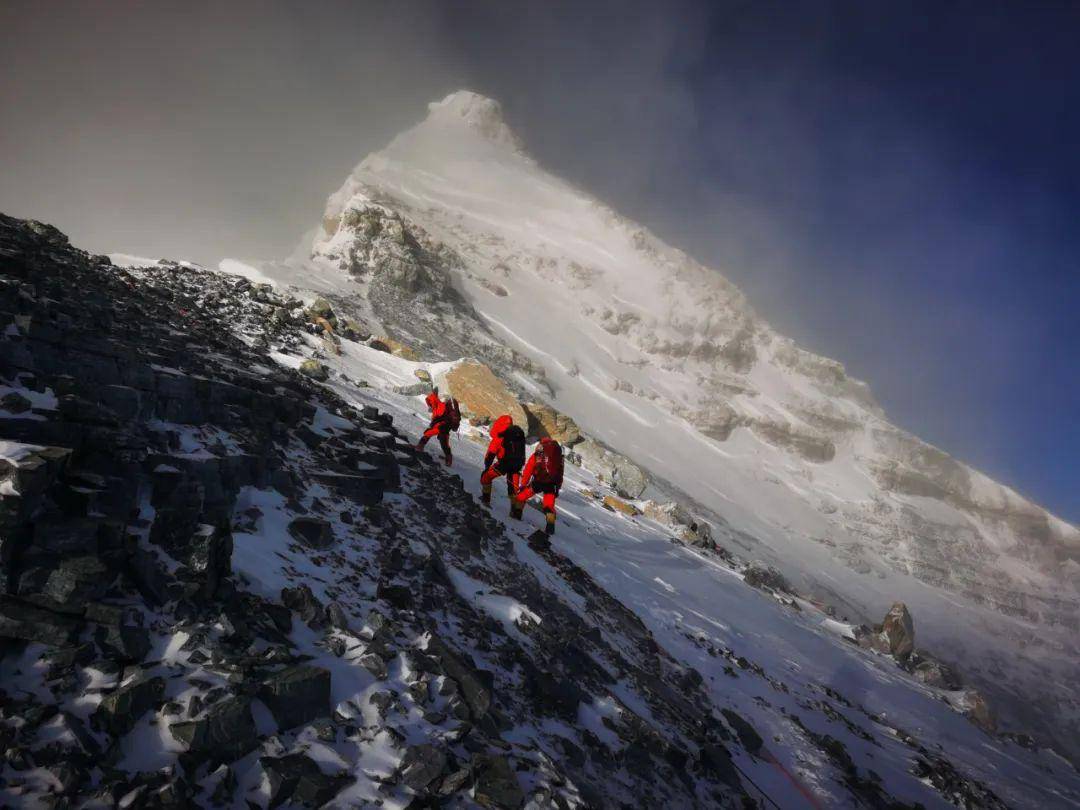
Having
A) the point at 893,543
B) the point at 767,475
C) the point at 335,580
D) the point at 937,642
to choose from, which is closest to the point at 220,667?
Answer: the point at 335,580

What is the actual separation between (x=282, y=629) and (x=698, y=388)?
68.6 m

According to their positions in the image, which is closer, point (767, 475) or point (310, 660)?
point (310, 660)

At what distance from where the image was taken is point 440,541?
22.2 feet

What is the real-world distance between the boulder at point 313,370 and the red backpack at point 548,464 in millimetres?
6393

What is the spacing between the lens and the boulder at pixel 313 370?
40.7 feet

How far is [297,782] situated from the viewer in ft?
8.84

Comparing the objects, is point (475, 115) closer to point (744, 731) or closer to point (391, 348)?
point (391, 348)

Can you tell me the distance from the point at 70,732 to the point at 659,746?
4.96 meters

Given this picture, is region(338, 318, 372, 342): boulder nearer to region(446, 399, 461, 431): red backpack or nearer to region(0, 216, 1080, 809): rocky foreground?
region(446, 399, 461, 431): red backpack

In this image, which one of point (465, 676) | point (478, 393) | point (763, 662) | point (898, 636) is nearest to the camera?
point (465, 676)

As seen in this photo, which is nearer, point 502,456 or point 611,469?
point 502,456

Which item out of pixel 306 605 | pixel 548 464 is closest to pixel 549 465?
pixel 548 464

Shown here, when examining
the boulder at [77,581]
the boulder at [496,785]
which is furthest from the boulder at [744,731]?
the boulder at [77,581]

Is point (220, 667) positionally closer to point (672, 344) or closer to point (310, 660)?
point (310, 660)
